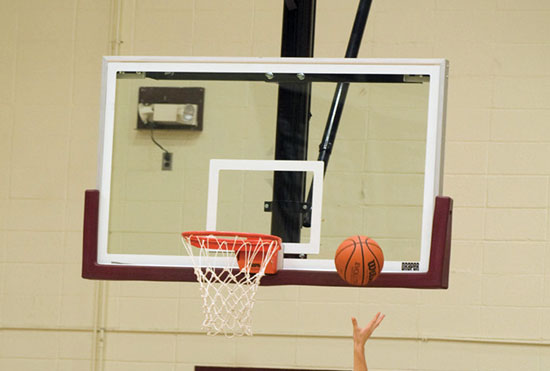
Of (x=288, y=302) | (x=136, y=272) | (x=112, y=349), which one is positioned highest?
(x=136, y=272)

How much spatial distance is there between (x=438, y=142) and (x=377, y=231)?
1.51ft

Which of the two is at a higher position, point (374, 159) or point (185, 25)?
point (185, 25)

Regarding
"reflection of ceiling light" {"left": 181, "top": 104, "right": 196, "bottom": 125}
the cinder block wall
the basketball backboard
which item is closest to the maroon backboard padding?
the basketball backboard

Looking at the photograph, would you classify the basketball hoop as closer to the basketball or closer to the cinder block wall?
the basketball

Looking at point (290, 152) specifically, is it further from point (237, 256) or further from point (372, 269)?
point (372, 269)

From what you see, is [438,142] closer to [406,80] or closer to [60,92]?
[406,80]

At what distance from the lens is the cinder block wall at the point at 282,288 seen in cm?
506

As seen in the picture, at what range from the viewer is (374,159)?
3490 millimetres

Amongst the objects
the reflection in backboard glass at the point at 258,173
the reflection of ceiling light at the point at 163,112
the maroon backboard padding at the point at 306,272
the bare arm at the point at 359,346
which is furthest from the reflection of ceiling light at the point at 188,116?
the bare arm at the point at 359,346

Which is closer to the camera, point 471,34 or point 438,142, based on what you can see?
point 438,142

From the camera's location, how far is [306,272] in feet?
11.3

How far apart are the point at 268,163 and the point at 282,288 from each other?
1785 millimetres

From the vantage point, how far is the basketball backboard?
11.4ft

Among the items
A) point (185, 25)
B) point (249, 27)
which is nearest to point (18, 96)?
point (185, 25)
